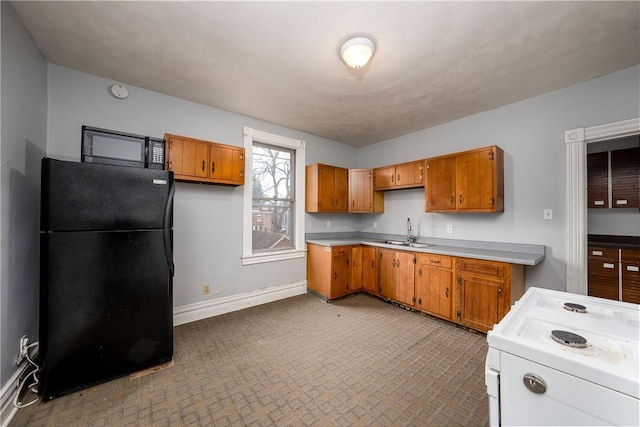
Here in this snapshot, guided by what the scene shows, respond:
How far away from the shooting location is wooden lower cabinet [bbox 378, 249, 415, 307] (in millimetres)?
3350

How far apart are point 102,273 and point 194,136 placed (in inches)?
75.0

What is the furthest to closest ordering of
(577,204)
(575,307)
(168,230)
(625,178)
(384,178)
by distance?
(384,178) < (625,178) < (577,204) < (168,230) < (575,307)

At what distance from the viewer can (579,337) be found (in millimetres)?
866

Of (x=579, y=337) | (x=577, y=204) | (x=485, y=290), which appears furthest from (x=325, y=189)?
(x=579, y=337)

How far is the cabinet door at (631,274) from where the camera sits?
10.7 ft

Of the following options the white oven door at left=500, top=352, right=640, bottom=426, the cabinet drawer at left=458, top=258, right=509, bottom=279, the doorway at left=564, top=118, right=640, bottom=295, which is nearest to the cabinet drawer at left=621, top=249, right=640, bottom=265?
the doorway at left=564, top=118, right=640, bottom=295

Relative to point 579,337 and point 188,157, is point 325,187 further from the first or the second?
point 579,337

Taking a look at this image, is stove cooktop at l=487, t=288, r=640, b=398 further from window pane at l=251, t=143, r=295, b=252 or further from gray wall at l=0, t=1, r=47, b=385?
window pane at l=251, t=143, r=295, b=252

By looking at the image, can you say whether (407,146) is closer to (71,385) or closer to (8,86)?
(8,86)

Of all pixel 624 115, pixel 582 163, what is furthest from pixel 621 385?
pixel 624 115

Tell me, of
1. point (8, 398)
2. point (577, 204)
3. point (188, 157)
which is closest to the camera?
point (8, 398)

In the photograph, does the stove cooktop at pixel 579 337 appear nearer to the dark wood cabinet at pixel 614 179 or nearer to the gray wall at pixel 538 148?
Result: the gray wall at pixel 538 148

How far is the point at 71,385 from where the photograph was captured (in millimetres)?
1803

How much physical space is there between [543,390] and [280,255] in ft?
11.0
